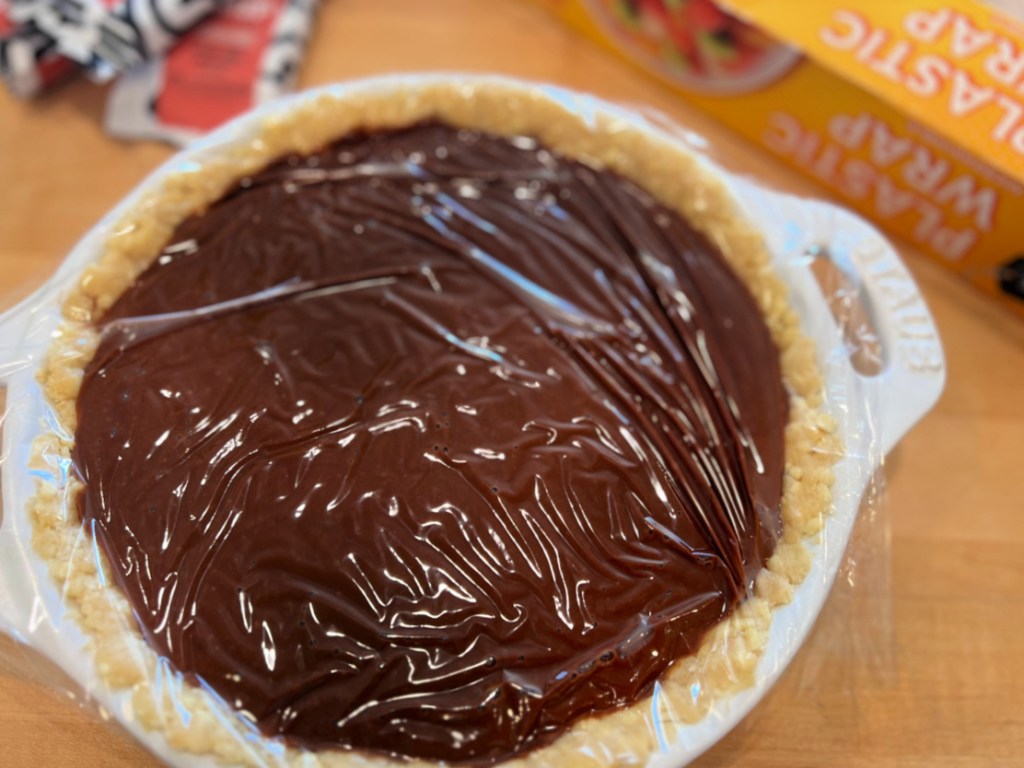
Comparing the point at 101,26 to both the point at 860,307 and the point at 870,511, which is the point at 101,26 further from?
the point at 870,511

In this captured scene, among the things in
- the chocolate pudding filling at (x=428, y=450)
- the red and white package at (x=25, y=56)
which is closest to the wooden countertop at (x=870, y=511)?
the red and white package at (x=25, y=56)

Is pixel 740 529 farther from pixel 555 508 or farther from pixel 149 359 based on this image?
pixel 149 359

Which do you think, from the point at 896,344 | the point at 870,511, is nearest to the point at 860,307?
the point at 896,344

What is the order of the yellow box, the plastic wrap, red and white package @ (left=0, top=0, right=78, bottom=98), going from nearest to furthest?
the plastic wrap
the yellow box
red and white package @ (left=0, top=0, right=78, bottom=98)

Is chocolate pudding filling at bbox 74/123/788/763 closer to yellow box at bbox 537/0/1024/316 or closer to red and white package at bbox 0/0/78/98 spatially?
yellow box at bbox 537/0/1024/316

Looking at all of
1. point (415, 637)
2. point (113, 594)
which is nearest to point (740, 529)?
point (415, 637)

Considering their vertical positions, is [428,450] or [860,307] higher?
[860,307]

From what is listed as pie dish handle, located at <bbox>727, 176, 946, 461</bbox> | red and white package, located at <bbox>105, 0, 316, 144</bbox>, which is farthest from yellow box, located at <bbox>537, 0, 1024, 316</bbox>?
red and white package, located at <bbox>105, 0, 316, 144</bbox>
